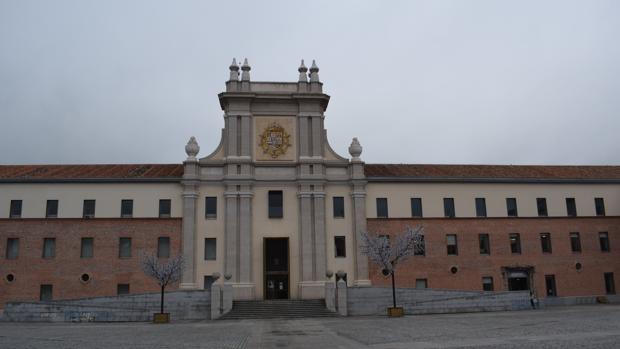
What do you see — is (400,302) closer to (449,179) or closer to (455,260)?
(455,260)

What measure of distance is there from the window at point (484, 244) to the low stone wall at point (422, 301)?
6.48m

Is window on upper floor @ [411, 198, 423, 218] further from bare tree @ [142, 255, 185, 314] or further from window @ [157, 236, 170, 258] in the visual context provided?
window @ [157, 236, 170, 258]

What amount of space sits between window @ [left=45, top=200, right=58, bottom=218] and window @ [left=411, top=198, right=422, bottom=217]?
27.5m

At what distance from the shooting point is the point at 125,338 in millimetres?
22922

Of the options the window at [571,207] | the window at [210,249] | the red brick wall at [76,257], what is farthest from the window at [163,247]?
the window at [571,207]

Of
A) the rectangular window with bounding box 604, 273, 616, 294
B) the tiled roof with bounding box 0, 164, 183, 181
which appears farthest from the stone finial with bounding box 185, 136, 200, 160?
the rectangular window with bounding box 604, 273, 616, 294

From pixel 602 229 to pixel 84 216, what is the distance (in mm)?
41817

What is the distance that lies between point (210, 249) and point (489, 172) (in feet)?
78.7

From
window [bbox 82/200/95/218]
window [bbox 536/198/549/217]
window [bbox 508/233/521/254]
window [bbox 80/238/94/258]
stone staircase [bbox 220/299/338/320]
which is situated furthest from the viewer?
window [bbox 536/198/549/217]

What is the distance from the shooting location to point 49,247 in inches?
1629

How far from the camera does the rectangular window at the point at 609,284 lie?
45719 millimetres

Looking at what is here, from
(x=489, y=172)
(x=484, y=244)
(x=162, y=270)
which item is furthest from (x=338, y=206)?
(x=162, y=270)

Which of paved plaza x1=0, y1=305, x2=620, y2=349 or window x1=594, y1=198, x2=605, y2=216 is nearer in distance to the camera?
paved plaza x1=0, y1=305, x2=620, y2=349

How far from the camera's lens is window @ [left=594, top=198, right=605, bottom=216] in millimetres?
47281
